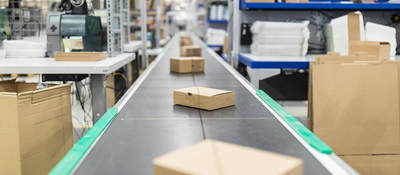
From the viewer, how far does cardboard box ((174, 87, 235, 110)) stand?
1.45 metres

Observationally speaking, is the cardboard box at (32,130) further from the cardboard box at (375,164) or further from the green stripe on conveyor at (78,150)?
the cardboard box at (375,164)

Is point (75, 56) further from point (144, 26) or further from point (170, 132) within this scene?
point (144, 26)

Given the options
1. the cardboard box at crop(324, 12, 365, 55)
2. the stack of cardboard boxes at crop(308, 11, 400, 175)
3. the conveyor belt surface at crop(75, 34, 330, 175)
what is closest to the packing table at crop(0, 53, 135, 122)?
the conveyor belt surface at crop(75, 34, 330, 175)

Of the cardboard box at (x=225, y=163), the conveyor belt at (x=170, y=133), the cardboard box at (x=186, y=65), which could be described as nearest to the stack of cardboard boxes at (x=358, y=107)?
the conveyor belt at (x=170, y=133)

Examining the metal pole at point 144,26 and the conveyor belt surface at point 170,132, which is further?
the metal pole at point 144,26

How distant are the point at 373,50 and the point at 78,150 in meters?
1.99

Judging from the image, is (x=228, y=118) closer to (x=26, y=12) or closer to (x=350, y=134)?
(x=350, y=134)

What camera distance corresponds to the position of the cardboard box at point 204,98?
4.76 ft

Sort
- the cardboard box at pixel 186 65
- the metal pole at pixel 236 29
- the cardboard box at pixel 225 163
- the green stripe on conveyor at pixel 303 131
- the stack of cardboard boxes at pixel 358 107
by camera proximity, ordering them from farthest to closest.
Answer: the metal pole at pixel 236 29 → the cardboard box at pixel 186 65 → the stack of cardboard boxes at pixel 358 107 → the green stripe on conveyor at pixel 303 131 → the cardboard box at pixel 225 163

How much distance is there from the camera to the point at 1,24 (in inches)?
117

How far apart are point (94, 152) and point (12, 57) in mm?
1898

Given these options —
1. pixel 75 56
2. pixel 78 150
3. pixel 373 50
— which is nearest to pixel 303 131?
pixel 78 150

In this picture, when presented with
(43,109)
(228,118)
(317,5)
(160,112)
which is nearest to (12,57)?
(43,109)

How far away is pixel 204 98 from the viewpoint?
1449 mm
